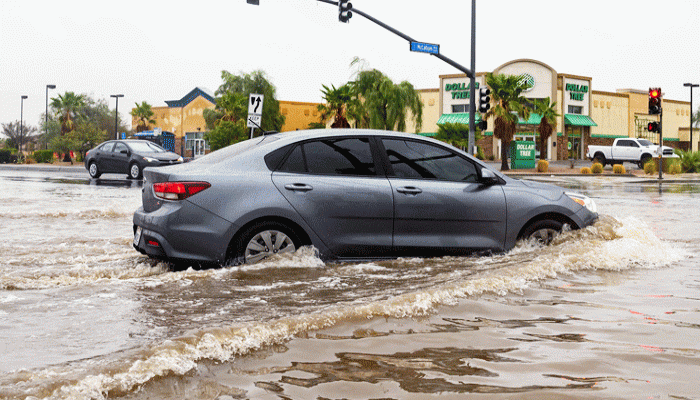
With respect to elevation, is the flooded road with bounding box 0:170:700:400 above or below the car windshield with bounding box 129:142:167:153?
below

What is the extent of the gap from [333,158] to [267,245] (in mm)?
1124

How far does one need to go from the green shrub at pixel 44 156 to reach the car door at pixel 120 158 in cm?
4192

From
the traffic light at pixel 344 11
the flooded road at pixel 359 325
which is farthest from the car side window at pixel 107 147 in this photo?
the flooded road at pixel 359 325

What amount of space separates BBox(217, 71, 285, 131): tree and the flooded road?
5432 centimetres

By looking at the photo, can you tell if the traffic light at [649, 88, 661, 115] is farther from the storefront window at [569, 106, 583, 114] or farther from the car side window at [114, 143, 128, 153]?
the storefront window at [569, 106, 583, 114]

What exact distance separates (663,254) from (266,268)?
4459mm

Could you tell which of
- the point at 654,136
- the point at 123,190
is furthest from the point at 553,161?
the point at 123,190

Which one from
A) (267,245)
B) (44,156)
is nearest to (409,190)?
(267,245)

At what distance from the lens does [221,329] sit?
4262mm

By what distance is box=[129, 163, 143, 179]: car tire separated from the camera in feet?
87.9

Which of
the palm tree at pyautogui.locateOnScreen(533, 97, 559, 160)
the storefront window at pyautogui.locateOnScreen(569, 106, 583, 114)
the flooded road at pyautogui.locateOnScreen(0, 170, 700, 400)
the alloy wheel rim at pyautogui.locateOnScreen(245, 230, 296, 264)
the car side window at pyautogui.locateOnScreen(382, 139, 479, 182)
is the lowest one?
the flooded road at pyautogui.locateOnScreen(0, 170, 700, 400)

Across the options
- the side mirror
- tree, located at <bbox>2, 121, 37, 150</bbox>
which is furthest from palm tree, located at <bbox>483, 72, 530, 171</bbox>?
tree, located at <bbox>2, 121, 37, 150</bbox>

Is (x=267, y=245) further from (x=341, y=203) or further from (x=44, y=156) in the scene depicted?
(x=44, y=156)

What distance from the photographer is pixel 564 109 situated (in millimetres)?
66375
